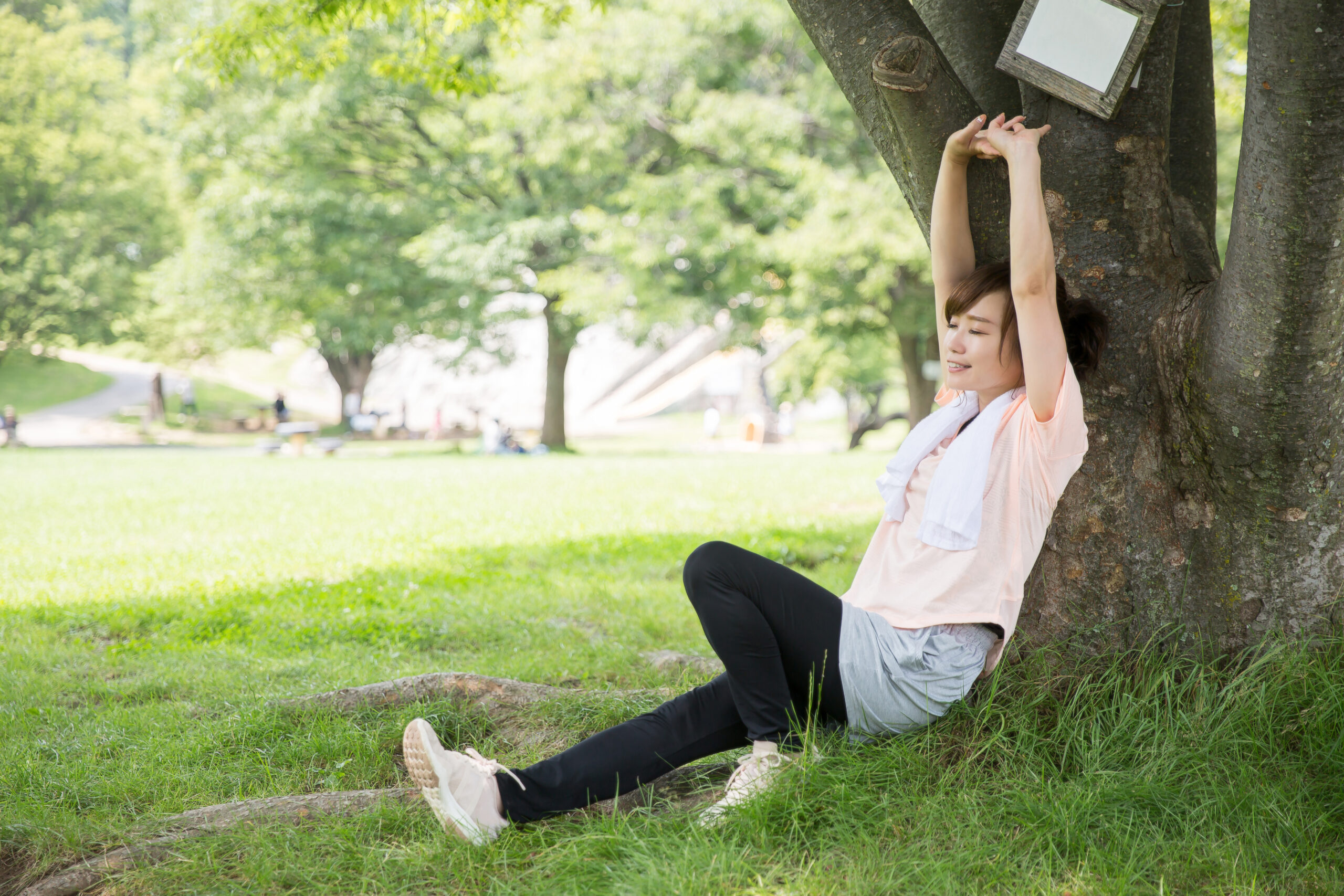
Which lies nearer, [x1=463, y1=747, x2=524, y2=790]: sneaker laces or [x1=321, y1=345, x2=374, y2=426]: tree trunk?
[x1=463, y1=747, x2=524, y2=790]: sneaker laces

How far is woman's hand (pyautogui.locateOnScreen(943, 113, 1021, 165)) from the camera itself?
288cm

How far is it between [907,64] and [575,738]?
8.33 ft

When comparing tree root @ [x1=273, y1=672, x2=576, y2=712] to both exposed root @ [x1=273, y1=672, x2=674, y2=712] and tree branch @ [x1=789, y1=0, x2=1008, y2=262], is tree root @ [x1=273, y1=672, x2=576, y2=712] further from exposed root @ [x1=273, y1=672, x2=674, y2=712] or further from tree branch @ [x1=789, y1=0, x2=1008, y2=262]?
tree branch @ [x1=789, y1=0, x2=1008, y2=262]

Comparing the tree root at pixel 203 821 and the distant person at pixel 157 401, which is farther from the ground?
the distant person at pixel 157 401

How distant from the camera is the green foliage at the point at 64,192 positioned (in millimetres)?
29406

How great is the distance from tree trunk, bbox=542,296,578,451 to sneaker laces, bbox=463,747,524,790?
2008 cm

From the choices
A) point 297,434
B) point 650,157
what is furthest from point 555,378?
point 297,434

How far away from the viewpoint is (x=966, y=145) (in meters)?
2.96

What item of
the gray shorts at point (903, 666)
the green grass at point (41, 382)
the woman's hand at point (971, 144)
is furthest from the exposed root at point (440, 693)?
the green grass at point (41, 382)

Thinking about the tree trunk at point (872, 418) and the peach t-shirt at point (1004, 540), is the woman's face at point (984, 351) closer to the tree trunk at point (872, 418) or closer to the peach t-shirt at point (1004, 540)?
the peach t-shirt at point (1004, 540)

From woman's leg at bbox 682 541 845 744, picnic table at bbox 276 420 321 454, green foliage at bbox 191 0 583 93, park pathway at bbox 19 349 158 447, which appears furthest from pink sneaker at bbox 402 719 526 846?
park pathway at bbox 19 349 158 447

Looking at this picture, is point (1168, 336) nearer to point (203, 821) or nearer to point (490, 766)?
point (490, 766)

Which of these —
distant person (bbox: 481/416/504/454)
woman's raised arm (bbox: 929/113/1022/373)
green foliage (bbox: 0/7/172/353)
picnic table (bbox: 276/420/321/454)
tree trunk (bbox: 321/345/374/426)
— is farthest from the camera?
tree trunk (bbox: 321/345/374/426)

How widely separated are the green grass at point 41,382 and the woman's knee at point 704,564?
34.2 meters
